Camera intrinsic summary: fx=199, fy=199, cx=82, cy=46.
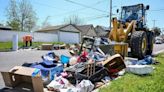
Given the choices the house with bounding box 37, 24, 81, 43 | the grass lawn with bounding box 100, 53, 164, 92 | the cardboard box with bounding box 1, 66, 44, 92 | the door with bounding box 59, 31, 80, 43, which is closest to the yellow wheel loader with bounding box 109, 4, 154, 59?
the grass lawn with bounding box 100, 53, 164, 92

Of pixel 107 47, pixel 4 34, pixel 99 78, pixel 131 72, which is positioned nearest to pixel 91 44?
pixel 107 47

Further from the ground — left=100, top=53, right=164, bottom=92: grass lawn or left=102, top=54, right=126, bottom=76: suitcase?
left=102, top=54, right=126, bottom=76: suitcase

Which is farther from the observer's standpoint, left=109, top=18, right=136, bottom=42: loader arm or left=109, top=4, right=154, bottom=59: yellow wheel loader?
left=109, top=18, right=136, bottom=42: loader arm

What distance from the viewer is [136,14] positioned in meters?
12.0

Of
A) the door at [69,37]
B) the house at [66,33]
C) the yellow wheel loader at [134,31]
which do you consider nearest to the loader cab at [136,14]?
the yellow wheel loader at [134,31]

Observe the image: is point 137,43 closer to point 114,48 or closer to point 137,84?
point 114,48

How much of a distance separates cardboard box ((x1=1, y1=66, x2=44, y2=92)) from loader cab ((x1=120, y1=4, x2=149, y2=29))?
8141 mm

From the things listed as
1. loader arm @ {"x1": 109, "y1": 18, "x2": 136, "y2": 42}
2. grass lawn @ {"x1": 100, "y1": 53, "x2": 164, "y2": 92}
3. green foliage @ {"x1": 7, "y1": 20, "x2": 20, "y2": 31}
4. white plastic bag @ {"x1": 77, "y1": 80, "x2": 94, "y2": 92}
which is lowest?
grass lawn @ {"x1": 100, "y1": 53, "x2": 164, "y2": 92}

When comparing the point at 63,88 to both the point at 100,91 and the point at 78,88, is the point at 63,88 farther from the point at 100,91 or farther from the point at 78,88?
the point at 100,91

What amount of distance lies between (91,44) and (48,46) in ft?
35.4

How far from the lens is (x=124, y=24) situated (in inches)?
445

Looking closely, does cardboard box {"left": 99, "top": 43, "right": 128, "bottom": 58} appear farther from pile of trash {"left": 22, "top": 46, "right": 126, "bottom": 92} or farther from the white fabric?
pile of trash {"left": 22, "top": 46, "right": 126, "bottom": 92}

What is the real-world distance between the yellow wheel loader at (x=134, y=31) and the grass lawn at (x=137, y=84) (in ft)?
13.0

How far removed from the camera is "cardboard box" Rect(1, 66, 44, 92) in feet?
14.2
